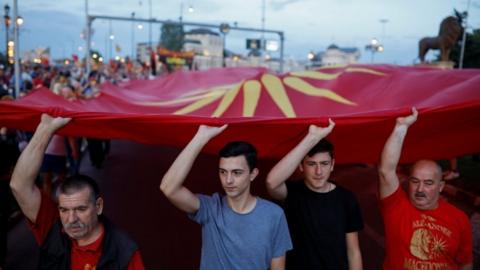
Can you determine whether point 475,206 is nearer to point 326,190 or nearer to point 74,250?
point 326,190

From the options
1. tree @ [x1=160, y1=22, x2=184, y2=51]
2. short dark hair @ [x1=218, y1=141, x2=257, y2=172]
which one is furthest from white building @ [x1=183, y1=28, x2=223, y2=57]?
short dark hair @ [x1=218, y1=141, x2=257, y2=172]

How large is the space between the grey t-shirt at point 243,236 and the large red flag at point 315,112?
58 cm

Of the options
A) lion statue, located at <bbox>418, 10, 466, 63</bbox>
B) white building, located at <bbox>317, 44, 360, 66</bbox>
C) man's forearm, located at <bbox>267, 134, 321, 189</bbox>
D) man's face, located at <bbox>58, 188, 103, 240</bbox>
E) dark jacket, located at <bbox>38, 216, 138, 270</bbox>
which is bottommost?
dark jacket, located at <bbox>38, 216, 138, 270</bbox>

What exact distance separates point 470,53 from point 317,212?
976 inches

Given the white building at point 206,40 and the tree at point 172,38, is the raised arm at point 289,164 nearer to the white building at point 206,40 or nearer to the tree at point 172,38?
the tree at point 172,38

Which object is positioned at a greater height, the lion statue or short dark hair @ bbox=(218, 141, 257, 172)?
the lion statue

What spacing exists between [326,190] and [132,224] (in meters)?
3.65

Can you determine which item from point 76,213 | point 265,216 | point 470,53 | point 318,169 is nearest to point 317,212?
point 318,169

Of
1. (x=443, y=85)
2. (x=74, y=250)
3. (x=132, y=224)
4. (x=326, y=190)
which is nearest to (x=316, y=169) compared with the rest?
(x=326, y=190)

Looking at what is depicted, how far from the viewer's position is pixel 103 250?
6.82 ft

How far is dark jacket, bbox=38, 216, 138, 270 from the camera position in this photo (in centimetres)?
206

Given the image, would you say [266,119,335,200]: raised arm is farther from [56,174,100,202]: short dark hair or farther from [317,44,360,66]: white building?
[317,44,360,66]: white building

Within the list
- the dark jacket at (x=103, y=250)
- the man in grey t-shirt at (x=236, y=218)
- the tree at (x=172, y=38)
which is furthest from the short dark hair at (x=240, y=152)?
the tree at (x=172, y=38)

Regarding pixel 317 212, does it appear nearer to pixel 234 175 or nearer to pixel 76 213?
pixel 234 175
